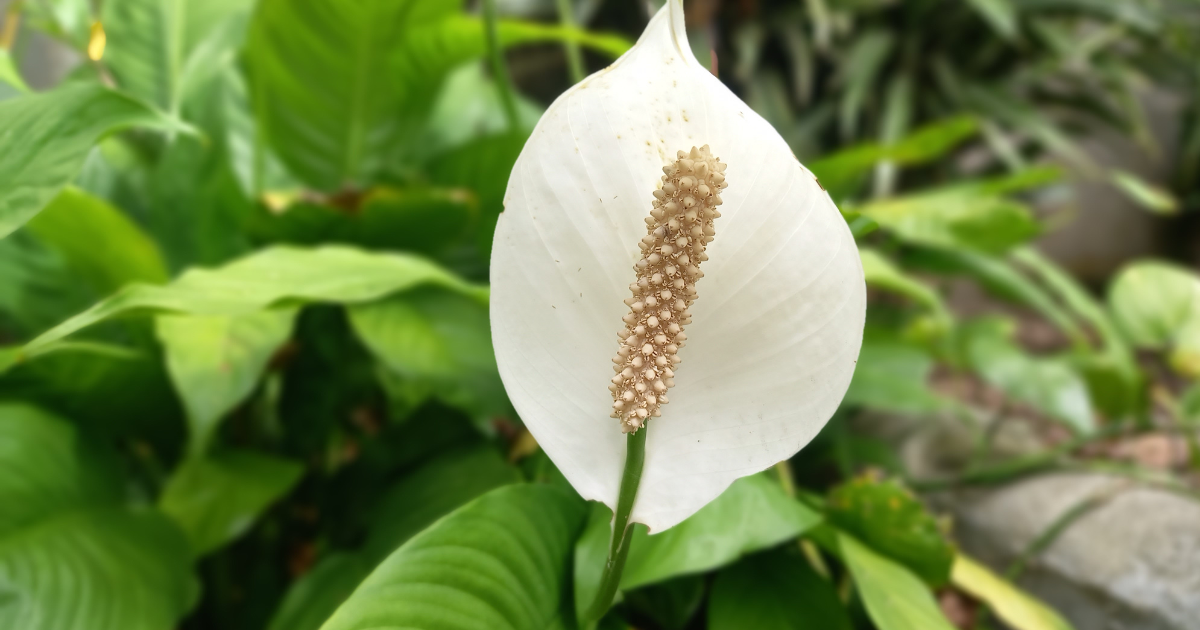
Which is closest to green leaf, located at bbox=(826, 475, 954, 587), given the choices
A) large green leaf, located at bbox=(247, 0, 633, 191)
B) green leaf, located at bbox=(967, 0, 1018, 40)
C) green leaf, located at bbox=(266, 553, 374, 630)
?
green leaf, located at bbox=(266, 553, 374, 630)

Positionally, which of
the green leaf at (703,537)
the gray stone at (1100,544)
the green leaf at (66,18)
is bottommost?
the gray stone at (1100,544)

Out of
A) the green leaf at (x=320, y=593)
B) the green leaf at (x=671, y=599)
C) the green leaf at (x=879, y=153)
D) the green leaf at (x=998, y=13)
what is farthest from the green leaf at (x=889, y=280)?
the green leaf at (x=998, y=13)

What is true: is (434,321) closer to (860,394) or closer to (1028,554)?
(860,394)

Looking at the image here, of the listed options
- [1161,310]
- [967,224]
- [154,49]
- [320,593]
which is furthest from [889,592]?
[154,49]

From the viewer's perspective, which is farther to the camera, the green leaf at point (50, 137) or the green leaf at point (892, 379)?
the green leaf at point (892, 379)

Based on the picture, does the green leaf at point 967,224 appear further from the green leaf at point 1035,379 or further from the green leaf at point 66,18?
the green leaf at point 66,18

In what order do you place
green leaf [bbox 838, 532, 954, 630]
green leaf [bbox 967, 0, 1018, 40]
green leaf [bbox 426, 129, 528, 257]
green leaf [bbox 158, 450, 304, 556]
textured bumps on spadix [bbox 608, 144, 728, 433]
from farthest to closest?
green leaf [bbox 967, 0, 1018, 40] < green leaf [bbox 426, 129, 528, 257] < green leaf [bbox 158, 450, 304, 556] < green leaf [bbox 838, 532, 954, 630] < textured bumps on spadix [bbox 608, 144, 728, 433]

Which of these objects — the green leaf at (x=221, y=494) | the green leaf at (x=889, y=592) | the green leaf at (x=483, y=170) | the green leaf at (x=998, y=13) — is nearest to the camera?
the green leaf at (x=889, y=592)

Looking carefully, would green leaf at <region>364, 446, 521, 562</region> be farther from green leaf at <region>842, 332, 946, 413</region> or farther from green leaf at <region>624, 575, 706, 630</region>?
green leaf at <region>842, 332, 946, 413</region>

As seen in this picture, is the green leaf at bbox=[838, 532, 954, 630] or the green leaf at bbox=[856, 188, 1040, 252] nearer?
the green leaf at bbox=[838, 532, 954, 630]
